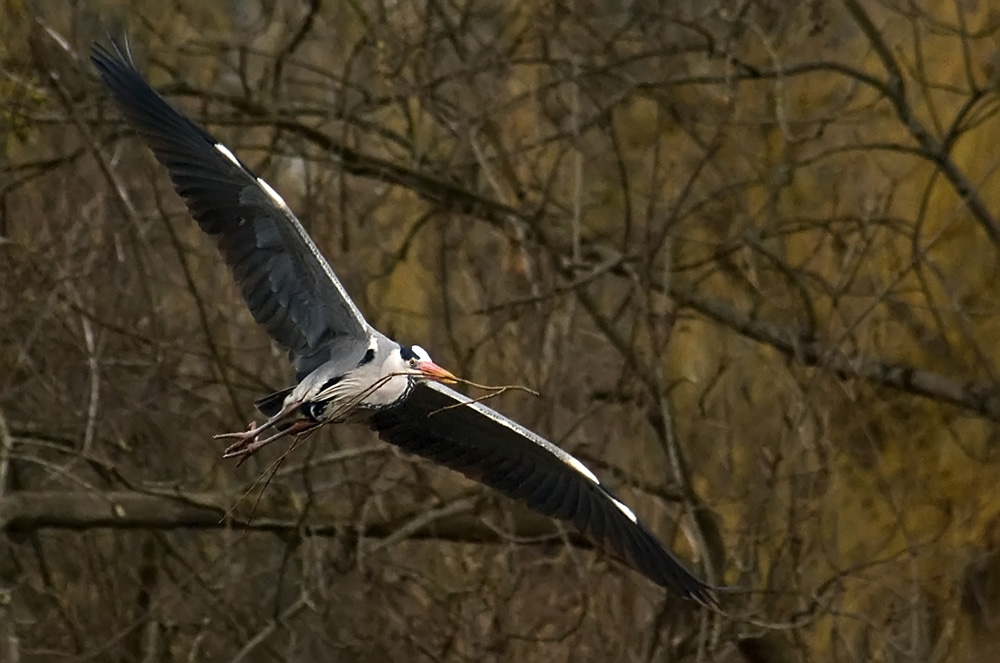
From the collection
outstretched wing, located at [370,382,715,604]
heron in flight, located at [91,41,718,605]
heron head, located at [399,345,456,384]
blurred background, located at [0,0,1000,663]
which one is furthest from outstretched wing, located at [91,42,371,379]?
blurred background, located at [0,0,1000,663]

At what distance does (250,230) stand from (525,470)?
107cm

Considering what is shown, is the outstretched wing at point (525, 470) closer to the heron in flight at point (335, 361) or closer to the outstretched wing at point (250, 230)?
the heron in flight at point (335, 361)

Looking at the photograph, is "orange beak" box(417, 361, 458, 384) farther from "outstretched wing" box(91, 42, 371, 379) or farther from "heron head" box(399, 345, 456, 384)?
"outstretched wing" box(91, 42, 371, 379)

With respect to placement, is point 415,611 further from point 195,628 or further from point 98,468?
point 98,468

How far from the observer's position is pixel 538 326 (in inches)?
269

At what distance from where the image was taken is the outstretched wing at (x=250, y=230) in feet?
15.8

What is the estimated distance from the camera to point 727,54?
Answer: 6945 millimetres

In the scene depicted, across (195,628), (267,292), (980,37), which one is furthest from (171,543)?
(980,37)

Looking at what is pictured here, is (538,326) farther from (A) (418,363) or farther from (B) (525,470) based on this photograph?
(A) (418,363)

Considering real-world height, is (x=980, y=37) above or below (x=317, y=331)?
above

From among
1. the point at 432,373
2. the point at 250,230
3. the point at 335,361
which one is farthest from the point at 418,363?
the point at 250,230

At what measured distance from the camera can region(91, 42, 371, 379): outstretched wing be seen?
15.8ft

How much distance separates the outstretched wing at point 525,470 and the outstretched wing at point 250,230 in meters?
0.31

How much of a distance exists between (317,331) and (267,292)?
0.59 feet
